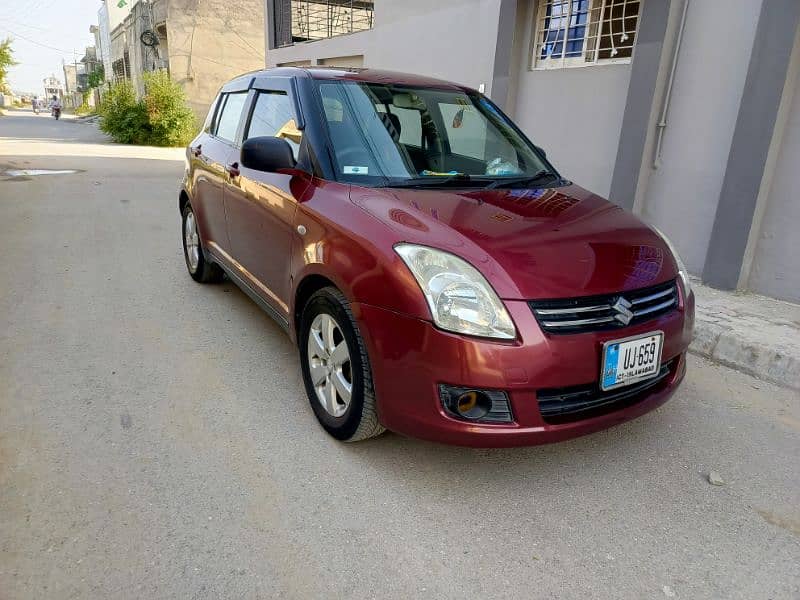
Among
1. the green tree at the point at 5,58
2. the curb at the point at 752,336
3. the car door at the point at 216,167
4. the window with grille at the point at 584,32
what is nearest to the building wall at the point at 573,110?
the window with grille at the point at 584,32

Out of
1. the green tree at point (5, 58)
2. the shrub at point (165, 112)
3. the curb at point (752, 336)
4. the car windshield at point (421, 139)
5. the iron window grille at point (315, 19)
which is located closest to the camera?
the car windshield at point (421, 139)

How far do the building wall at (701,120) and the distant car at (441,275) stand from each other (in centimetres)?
250

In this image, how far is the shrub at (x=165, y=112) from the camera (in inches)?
774

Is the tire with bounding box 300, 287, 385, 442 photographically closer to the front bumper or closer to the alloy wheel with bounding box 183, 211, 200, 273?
the front bumper

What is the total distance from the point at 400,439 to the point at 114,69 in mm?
48343

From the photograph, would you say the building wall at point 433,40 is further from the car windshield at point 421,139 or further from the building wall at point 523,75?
the car windshield at point 421,139

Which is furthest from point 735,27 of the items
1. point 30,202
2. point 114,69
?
point 114,69

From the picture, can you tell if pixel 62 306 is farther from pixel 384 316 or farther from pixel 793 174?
pixel 793 174

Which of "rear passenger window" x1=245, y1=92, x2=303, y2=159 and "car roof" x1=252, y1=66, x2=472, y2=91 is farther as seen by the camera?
"car roof" x1=252, y1=66, x2=472, y2=91

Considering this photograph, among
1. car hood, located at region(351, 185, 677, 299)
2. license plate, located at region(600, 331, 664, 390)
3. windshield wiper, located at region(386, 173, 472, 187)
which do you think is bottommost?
license plate, located at region(600, 331, 664, 390)

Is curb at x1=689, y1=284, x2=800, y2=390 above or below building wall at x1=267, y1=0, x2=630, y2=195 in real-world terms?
below

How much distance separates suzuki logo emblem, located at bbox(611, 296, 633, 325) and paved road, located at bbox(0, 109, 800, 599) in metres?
0.81

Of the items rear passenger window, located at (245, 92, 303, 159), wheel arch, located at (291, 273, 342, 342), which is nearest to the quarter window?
rear passenger window, located at (245, 92, 303, 159)

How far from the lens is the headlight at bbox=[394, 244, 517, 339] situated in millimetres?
2154
